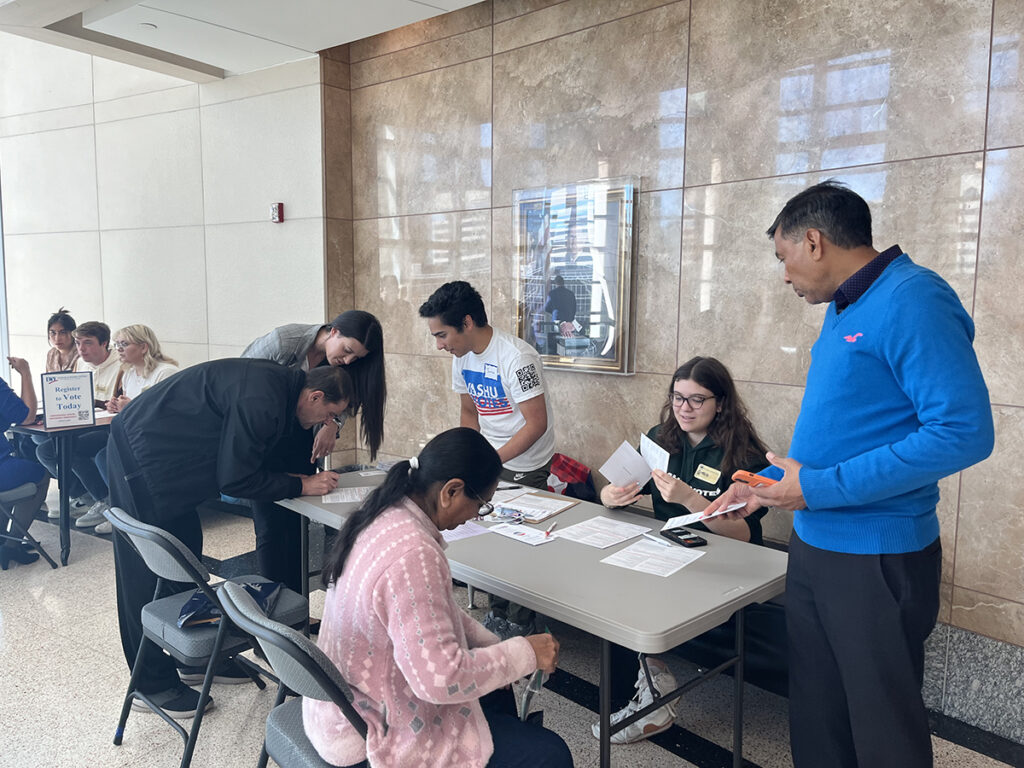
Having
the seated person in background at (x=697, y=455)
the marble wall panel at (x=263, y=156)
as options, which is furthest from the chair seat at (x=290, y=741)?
the marble wall panel at (x=263, y=156)

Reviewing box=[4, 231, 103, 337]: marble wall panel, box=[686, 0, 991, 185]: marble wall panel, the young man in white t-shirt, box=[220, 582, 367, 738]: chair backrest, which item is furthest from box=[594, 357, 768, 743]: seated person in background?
box=[4, 231, 103, 337]: marble wall panel

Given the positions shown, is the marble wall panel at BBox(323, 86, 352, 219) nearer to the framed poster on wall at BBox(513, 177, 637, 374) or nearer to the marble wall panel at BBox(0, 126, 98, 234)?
the framed poster on wall at BBox(513, 177, 637, 374)

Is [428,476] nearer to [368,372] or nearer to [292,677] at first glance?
[292,677]

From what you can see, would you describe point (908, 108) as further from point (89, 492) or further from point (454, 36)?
point (89, 492)

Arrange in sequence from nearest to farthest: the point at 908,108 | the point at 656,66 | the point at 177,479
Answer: the point at 177,479 → the point at 908,108 → the point at 656,66

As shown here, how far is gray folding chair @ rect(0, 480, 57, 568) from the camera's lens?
399 cm

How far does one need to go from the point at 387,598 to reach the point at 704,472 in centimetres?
146

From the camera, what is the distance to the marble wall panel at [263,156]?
15.8ft

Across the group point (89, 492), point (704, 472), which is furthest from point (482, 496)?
point (89, 492)

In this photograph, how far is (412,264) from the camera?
184 inches

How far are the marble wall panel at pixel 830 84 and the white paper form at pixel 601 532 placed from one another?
1682mm

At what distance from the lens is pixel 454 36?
426 centimetres

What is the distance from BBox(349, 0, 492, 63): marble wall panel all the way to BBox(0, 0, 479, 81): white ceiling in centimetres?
28

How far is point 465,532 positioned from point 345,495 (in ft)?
2.10
